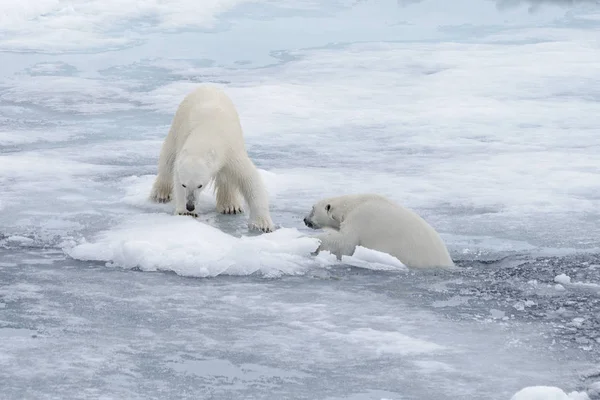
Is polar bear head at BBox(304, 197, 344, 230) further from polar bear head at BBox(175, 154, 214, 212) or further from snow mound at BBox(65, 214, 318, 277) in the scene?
polar bear head at BBox(175, 154, 214, 212)

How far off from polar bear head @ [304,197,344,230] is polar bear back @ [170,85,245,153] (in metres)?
0.68

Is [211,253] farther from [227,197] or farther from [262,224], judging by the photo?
[227,197]

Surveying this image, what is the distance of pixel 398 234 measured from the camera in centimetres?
471

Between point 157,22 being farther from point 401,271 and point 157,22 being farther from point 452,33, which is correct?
point 401,271

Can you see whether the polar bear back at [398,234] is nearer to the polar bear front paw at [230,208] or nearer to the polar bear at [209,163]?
the polar bear at [209,163]

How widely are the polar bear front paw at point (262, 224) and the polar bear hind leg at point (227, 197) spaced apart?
0.31 m

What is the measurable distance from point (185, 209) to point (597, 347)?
2640 millimetres

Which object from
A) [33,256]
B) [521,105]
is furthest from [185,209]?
[521,105]

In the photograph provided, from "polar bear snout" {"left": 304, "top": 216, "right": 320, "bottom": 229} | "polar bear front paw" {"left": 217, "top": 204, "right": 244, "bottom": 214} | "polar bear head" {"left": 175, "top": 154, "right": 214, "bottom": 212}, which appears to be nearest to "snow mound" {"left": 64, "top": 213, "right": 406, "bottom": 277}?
"polar bear snout" {"left": 304, "top": 216, "right": 320, "bottom": 229}

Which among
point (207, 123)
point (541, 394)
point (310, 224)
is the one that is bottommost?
point (541, 394)

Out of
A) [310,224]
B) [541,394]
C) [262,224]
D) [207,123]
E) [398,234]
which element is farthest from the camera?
[207,123]

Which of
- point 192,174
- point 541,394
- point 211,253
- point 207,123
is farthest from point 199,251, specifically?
point 541,394

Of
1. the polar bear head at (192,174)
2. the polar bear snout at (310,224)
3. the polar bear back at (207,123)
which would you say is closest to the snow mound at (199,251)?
the polar bear snout at (310,224)

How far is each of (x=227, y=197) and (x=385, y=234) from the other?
1.50 m
